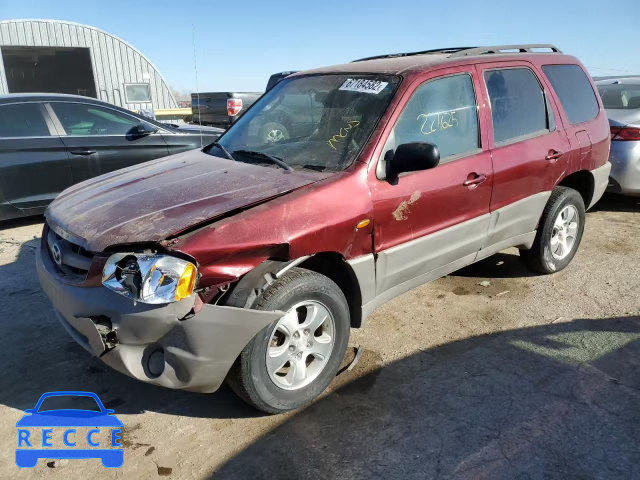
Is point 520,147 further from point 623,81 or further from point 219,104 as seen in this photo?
point 219,104

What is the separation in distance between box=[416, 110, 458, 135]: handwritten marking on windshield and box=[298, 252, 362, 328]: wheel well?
106cm

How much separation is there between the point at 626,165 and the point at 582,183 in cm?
169

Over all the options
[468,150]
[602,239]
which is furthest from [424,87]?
[602,239]

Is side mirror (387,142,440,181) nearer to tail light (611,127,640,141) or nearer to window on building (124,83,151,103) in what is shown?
tail light (611,127,640,141)

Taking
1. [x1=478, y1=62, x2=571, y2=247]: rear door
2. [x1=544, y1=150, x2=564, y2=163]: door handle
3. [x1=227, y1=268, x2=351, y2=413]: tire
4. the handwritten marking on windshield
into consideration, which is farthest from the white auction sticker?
[x1=544, y1=150, x2=564, y2=163]: door handle

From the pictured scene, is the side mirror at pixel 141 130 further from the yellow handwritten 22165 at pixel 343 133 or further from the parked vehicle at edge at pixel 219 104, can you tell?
the parked vehicle at edge at pixel 219 104

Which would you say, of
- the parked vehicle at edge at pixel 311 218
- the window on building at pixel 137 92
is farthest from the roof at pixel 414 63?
Answer: the window on building at pixel 137 92

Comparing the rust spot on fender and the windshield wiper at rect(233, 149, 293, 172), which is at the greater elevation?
the windshield wiper at rect(233, 149, 293, 172)

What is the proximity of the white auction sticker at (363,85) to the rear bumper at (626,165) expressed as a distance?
4.02 metres

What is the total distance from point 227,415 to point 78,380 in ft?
3.35

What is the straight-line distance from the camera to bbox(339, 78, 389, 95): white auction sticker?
3.24 meters

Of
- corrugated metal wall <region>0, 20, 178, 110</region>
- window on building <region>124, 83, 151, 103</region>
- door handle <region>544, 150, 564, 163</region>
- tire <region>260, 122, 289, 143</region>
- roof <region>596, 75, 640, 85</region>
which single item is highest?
corrugated metal wall <region>0, 20, 178, 110</region>

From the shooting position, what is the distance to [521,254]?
177 inches

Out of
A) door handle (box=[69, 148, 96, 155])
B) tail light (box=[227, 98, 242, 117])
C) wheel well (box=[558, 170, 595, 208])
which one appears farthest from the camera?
tail light (box=[227, 98, 242, 117])
